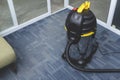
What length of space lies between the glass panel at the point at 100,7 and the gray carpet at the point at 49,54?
247mm

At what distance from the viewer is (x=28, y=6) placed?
9.04 feet

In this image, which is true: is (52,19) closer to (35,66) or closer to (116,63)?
(35,66)

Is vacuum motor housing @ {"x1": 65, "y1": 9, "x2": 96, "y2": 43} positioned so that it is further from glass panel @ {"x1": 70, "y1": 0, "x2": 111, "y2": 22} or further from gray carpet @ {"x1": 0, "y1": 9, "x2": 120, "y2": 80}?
glass panel @ {"x1": 70, "y1": 0, "x2": 111, "y2": 22}

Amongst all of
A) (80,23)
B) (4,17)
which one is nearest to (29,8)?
(4,17)

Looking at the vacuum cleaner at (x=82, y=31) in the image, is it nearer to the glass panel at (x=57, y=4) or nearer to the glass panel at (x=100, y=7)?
the glass panel at (x=100, y=7)

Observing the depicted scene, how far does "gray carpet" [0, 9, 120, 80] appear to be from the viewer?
184 centimetres

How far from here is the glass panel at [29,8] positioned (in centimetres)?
263

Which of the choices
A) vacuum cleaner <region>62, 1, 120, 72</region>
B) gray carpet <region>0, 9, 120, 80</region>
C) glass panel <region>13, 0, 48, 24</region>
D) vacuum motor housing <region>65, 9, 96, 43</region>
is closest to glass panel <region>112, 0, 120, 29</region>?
gray carpet <region>0, 9, 120, 80</region>

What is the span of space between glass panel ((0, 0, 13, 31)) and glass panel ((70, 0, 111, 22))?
110 centimetres

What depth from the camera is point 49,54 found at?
81.6 inches

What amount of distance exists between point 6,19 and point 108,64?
5.27 feet

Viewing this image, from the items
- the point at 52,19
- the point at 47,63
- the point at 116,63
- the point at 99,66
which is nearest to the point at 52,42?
the point at 47,63

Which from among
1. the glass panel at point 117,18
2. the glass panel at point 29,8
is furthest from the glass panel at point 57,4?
the glass panel at point 117,18

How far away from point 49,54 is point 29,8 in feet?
3.41
